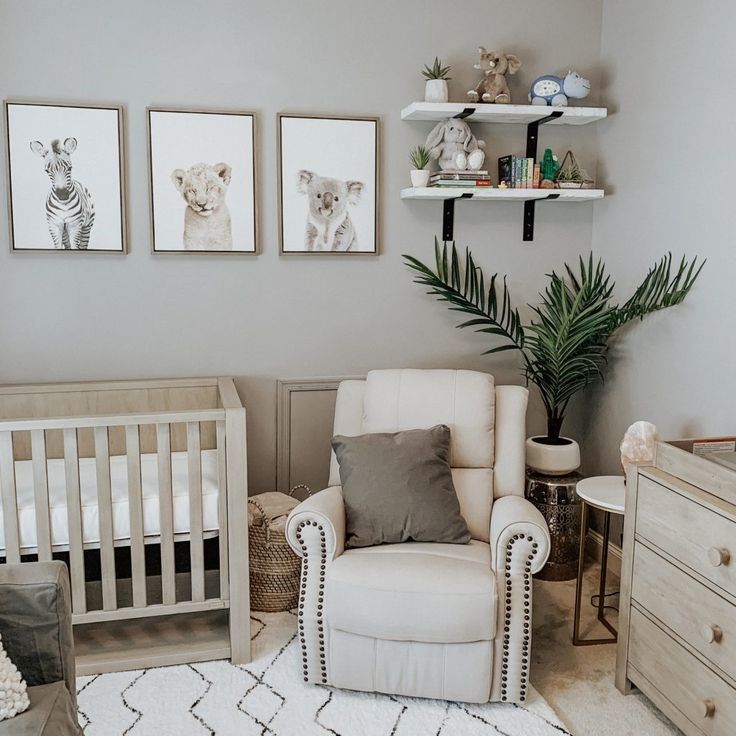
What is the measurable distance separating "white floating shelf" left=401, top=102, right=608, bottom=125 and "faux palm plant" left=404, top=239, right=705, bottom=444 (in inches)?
20.7

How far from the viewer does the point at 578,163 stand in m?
3.38

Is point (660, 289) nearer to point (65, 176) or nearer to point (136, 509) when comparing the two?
point (136, 509)

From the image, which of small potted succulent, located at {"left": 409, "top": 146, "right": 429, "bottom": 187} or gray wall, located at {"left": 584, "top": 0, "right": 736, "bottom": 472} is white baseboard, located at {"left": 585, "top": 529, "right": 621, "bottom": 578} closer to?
gray wall, located at {"left": 584, "top": 0, "right": 736, "bottom": 472}

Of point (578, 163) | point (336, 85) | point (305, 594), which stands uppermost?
point (336, 85)

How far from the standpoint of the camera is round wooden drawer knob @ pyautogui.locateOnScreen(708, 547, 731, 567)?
1.94 meters

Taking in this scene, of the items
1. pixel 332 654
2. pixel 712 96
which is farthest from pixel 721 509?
pixel 712 96

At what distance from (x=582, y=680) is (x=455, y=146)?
199 cm

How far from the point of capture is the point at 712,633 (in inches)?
78.2

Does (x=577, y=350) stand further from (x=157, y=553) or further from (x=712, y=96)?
(x=157, y=553)

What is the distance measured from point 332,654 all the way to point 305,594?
192 millimetres

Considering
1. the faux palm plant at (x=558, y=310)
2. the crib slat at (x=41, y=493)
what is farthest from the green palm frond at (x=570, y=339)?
the crib slat at (x=41, y=493)

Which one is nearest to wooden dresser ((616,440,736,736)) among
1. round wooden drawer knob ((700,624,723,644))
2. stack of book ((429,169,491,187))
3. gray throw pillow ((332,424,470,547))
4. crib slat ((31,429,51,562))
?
round wooden drawer knob ((700,624,723,644))

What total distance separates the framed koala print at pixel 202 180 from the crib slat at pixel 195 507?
0.94 m

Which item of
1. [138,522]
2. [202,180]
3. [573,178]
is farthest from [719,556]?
[202,180]
